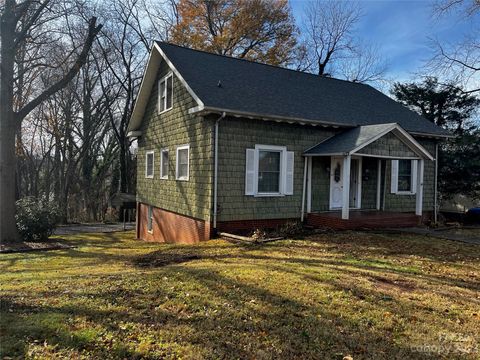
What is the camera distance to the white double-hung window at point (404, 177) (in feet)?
44.8

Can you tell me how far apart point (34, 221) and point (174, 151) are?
619cm

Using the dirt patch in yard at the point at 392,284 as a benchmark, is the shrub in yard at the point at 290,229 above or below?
above

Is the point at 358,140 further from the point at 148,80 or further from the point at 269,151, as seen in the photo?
the point at 148,80

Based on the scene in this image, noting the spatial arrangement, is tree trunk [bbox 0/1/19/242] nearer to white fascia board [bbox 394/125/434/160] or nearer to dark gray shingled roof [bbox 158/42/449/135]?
dark gray shingled roof [bbox 158/42/449/135]

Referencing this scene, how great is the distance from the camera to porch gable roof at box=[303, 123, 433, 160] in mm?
10742

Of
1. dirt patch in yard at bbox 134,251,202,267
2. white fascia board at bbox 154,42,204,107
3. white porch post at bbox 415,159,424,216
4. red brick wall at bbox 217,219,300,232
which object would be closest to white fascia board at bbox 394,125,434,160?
white porch post at bbox 415,159,424,216

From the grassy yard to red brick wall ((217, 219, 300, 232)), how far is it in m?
2.76

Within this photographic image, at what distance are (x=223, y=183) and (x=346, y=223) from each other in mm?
3892

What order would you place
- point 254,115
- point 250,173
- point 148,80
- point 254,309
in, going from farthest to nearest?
point 148,80 < point 250,173 < point 254,115 < point 254,309

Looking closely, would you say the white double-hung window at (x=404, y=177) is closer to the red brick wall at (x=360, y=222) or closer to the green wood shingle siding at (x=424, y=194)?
the green wood shingle siding at (x=424, y=194)

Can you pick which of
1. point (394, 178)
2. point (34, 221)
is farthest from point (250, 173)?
point (34, 221)

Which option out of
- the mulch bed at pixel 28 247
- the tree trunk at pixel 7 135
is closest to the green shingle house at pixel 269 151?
the mulch bed at pixel 28 247

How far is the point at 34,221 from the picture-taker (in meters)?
14.0

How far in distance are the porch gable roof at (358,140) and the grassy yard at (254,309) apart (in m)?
3.89
